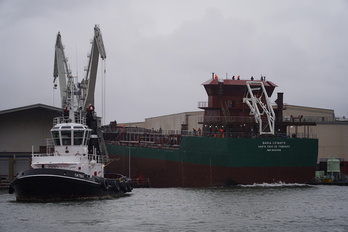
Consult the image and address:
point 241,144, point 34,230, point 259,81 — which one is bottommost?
point 34,230

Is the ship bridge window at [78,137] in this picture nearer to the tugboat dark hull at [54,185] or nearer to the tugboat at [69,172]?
the tugboat at [69,172]

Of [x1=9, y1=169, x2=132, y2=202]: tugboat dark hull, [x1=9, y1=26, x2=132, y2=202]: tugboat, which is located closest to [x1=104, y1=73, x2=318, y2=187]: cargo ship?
[x1=9, y1=26, x2=132, y2=202]: tugboat

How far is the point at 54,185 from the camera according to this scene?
115ft

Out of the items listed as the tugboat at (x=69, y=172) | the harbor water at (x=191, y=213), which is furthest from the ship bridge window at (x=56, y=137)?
the harbor water at (x=191, y=213)

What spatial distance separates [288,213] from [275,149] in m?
14.7

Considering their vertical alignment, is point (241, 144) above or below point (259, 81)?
below

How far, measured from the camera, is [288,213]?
3238cm

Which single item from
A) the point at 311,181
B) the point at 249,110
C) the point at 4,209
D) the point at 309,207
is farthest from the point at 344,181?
the point at 4,209

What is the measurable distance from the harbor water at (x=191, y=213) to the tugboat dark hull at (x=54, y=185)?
682mm

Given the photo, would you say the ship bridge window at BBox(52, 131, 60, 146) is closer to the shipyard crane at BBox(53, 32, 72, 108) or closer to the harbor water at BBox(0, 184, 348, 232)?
the harbor water at BBox(0, 184, 348, 232)

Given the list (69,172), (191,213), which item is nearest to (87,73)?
(69,172)

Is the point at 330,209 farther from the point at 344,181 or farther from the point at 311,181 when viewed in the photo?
the point at 344,181

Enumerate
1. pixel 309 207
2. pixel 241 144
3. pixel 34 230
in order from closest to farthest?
pixel 34 230, pixel 309 207, pixel 241 144

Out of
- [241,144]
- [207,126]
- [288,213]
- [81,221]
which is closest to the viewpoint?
[81,221]
